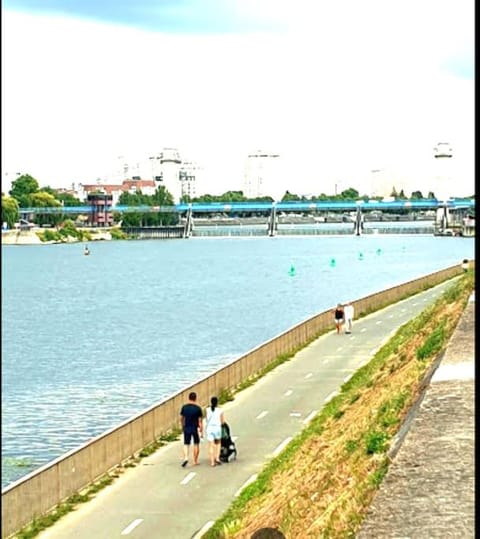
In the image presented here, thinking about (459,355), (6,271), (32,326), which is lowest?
(32,326)

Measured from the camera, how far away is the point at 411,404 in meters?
16.0

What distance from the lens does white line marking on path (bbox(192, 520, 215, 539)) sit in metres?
16.1

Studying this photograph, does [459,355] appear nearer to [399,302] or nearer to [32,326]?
[399,302]

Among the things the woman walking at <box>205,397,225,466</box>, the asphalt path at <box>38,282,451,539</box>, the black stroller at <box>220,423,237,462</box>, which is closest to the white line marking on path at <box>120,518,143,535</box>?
the asphalt path at <box>38,282,451,539</box>

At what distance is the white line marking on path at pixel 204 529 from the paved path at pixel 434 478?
15.2 feet

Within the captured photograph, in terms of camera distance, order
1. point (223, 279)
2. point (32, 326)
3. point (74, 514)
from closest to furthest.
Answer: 1. point (74, 514)
2. point (32, 326)
3. point (223, 279)

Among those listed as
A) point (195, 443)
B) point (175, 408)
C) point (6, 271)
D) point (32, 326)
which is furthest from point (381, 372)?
point (32, 326)

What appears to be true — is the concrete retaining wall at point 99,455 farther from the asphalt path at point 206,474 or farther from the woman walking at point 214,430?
the woman walking at point 214,430

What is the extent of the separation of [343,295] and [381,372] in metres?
68.4

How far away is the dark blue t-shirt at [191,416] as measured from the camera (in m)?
19.9

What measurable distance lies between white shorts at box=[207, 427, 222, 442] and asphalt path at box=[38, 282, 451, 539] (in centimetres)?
62

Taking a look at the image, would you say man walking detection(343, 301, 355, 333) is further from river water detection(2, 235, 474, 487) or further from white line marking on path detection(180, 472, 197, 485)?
white line marking on path detection(180, 472, 197, 485)

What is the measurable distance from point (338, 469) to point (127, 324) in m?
61.6

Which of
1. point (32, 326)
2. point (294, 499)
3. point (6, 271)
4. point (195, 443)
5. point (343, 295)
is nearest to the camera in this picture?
point (6, 271)
